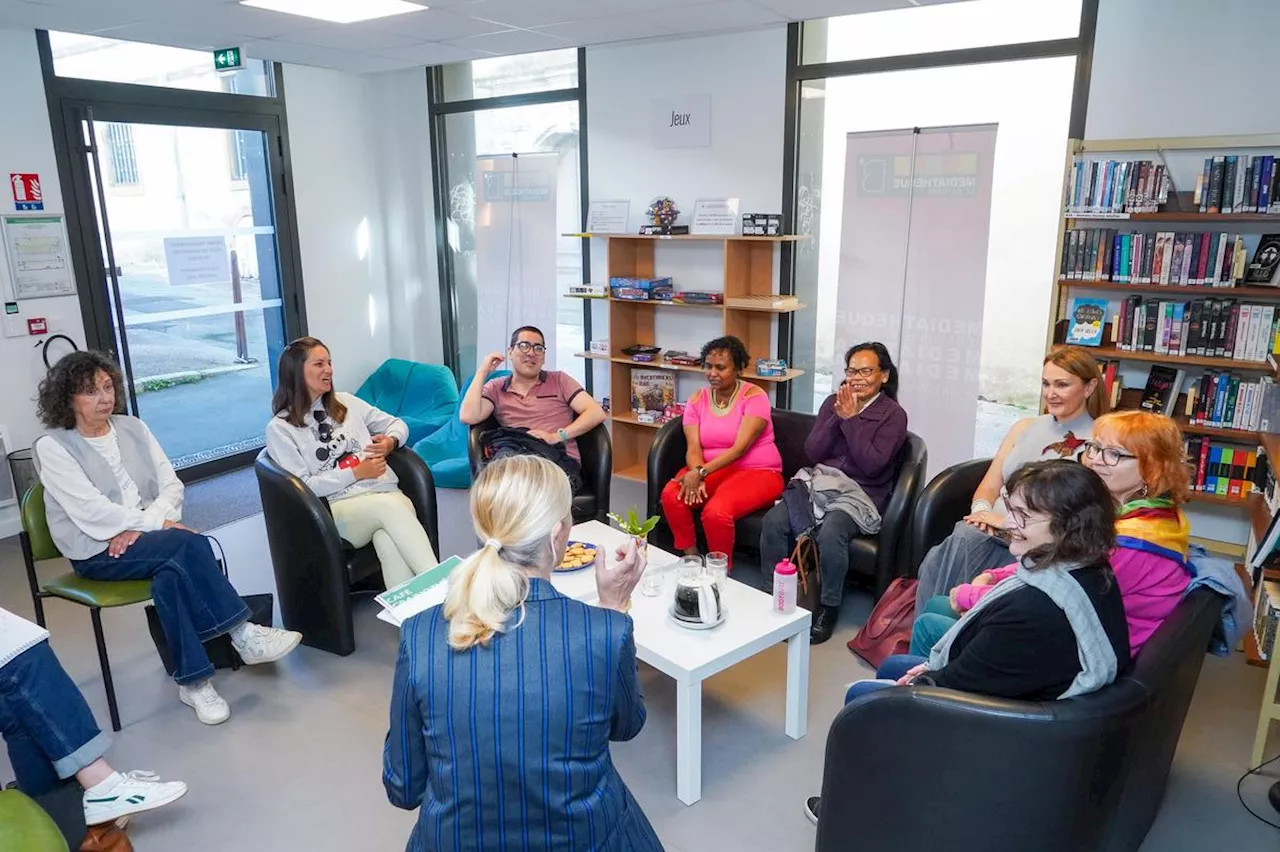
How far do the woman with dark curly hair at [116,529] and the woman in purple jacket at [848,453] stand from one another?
6.87 feet

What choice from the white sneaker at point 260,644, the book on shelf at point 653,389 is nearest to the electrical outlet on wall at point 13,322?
the white sneaker at point 260,644

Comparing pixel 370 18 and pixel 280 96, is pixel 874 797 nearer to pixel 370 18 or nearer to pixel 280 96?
pixel 370 18

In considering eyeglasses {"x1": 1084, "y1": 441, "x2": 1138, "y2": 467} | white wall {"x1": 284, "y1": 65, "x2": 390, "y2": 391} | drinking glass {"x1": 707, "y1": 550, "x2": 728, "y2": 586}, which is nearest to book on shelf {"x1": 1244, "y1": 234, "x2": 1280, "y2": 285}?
eyeglasses {"x1": 1084, "y1": 441, "x2": 1138, "y2": 467}

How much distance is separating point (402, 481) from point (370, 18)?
7.83ft

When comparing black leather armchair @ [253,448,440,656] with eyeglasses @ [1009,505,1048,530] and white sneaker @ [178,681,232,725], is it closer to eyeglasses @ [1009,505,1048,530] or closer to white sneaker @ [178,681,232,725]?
white sneaker @ [178,681,232,725]

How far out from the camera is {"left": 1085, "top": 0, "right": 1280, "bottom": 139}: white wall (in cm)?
380

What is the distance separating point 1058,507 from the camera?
1936 millimetres

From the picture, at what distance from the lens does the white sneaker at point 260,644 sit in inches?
128

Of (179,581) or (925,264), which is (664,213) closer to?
(925,264)

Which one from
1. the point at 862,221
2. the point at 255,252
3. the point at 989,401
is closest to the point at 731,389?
the point at 862,221

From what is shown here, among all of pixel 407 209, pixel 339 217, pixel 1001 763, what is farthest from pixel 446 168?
pixel 1001 763

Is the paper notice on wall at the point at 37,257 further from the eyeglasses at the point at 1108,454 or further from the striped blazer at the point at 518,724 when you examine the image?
the eyeglasses at the point at 1108,454

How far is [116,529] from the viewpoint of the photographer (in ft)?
10.1

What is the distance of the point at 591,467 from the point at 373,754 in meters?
1.75
